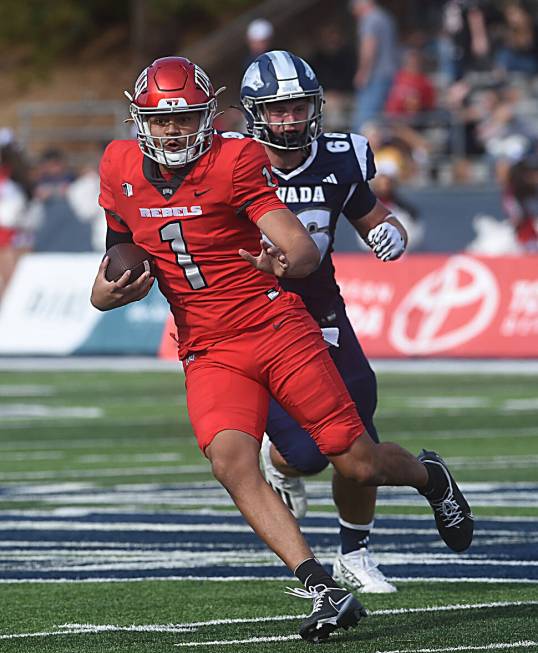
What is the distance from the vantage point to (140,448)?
11602 millimetres

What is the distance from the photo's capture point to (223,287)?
5926 millimetres

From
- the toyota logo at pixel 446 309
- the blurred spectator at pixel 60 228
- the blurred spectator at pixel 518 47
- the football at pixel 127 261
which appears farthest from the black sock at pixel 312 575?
the blurred spectator at pixel 518 47

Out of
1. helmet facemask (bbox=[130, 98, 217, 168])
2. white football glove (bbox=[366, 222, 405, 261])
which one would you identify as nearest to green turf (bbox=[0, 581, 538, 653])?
white football glove (bbox=[366, 222, 405, 261])

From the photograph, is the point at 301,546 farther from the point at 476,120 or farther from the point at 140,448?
the point at 476,120

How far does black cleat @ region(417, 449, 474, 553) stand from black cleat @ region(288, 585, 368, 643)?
106 cm

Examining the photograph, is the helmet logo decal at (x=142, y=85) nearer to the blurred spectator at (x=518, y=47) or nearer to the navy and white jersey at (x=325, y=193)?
the navy and white jersey at (x=325, y=193)

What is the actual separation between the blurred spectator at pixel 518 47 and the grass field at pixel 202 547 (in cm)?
936

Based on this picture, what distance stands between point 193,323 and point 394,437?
5.90 metres

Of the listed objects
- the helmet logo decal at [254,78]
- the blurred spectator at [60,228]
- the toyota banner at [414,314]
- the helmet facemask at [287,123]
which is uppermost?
the helmet logo decal at [254,78]

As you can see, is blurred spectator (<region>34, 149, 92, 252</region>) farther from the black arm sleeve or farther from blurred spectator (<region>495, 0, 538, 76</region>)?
the black arm sleeve

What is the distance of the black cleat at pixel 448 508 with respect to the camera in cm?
639

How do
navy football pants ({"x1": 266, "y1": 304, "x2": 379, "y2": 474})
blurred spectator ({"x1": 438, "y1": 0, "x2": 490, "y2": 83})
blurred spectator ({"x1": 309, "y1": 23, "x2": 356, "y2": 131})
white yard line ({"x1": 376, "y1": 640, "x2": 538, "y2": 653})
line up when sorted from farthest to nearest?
blurred spectator ({"x1": 309, "y1": 23, "x2": 356, "y2": 131}), blurred spectator ({"x1": 438, "y1": 0, "x2": 490, "y2": 83}), navy football pants ({"x1": 266, "y1": 304, "x2": 379, "y2": 474}), white yard line ({"x1": 376, "y1": 640, "x2": 538, "y2": 653})

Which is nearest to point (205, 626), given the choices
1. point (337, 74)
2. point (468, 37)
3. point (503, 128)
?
point (503, 128)

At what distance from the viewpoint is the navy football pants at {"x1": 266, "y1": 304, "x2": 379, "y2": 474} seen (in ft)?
22.1
